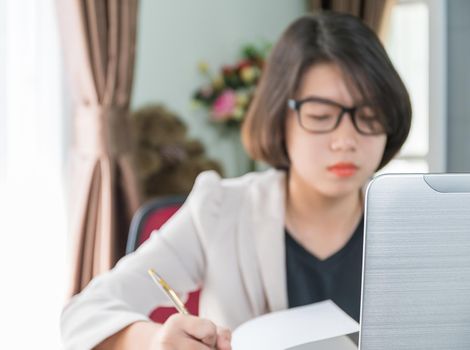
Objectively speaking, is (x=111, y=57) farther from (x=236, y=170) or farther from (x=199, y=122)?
(x=236, y=170)

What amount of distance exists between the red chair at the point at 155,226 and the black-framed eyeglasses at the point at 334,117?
470 mm

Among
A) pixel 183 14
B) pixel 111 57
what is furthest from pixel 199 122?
pixel 111 57

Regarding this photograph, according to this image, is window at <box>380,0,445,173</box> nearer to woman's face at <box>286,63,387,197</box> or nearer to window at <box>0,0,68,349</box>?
window at <box>0,0,68,349</box>

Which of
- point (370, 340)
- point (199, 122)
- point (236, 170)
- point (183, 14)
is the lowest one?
point (236, 170)

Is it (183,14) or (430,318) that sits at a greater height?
(183,14)

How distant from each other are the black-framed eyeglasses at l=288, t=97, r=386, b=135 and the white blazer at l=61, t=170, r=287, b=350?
189mm

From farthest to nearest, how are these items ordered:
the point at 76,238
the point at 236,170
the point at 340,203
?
the point at 236,170 → the point at 76,238 → the point at 340,203

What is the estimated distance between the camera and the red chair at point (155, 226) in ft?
4.71

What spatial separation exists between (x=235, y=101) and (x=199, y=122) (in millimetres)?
231

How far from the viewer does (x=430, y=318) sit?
572 mm

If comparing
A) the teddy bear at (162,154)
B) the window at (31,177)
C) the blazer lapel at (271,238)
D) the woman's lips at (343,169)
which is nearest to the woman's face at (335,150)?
the woman's lips at (343,169)

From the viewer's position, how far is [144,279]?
3.61ft

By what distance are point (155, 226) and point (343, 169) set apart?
520 millimetres

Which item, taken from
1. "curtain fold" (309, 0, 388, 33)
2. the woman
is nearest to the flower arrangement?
"curtain fold" (309, 0, 388, 33)
